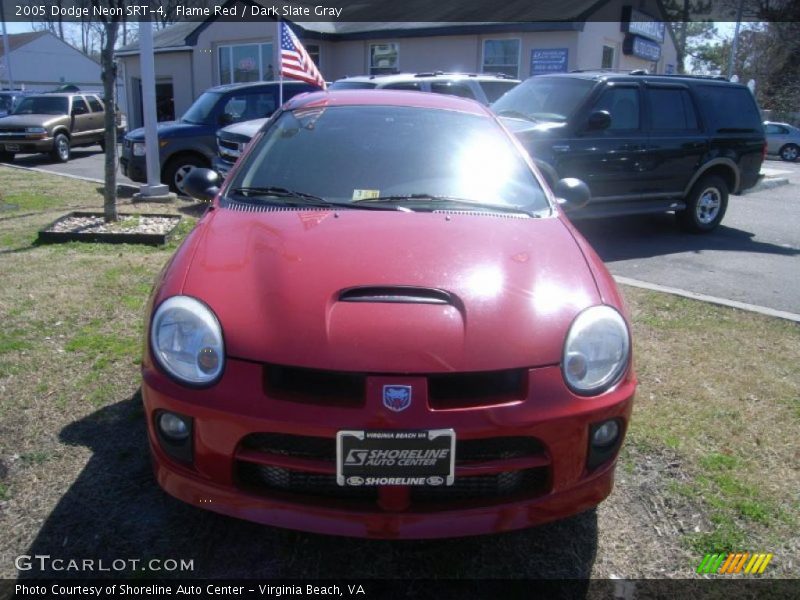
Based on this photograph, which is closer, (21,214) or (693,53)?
(21,214)

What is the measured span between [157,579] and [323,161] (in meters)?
2.02

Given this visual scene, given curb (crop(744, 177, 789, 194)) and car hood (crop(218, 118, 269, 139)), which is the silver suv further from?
curb (crop(744, 177, 789, 194))

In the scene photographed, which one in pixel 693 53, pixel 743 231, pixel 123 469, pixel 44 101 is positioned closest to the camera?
pixel 123 469

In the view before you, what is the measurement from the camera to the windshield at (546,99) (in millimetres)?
7781

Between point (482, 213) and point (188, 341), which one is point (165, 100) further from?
point (188, 341)

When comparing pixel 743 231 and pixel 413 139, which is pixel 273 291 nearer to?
pixel 413 139

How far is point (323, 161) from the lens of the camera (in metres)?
3.47

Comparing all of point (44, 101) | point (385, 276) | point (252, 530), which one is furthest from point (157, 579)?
point (44, 101)

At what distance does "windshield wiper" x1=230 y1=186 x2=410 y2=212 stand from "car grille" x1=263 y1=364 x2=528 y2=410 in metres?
1.13

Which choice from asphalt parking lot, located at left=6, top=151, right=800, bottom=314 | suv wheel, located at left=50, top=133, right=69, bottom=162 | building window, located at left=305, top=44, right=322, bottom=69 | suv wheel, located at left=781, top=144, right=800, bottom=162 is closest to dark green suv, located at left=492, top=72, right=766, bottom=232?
asphalt parking lot, located at left=6, top=151, right=800, bottom=314

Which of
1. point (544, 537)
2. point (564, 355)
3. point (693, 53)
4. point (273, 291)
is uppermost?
point (693, 53)

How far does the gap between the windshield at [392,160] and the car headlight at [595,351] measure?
99 cm

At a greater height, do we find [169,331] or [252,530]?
[169,331]

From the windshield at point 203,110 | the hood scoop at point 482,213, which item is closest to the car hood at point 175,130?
the windshield at point 203,110
